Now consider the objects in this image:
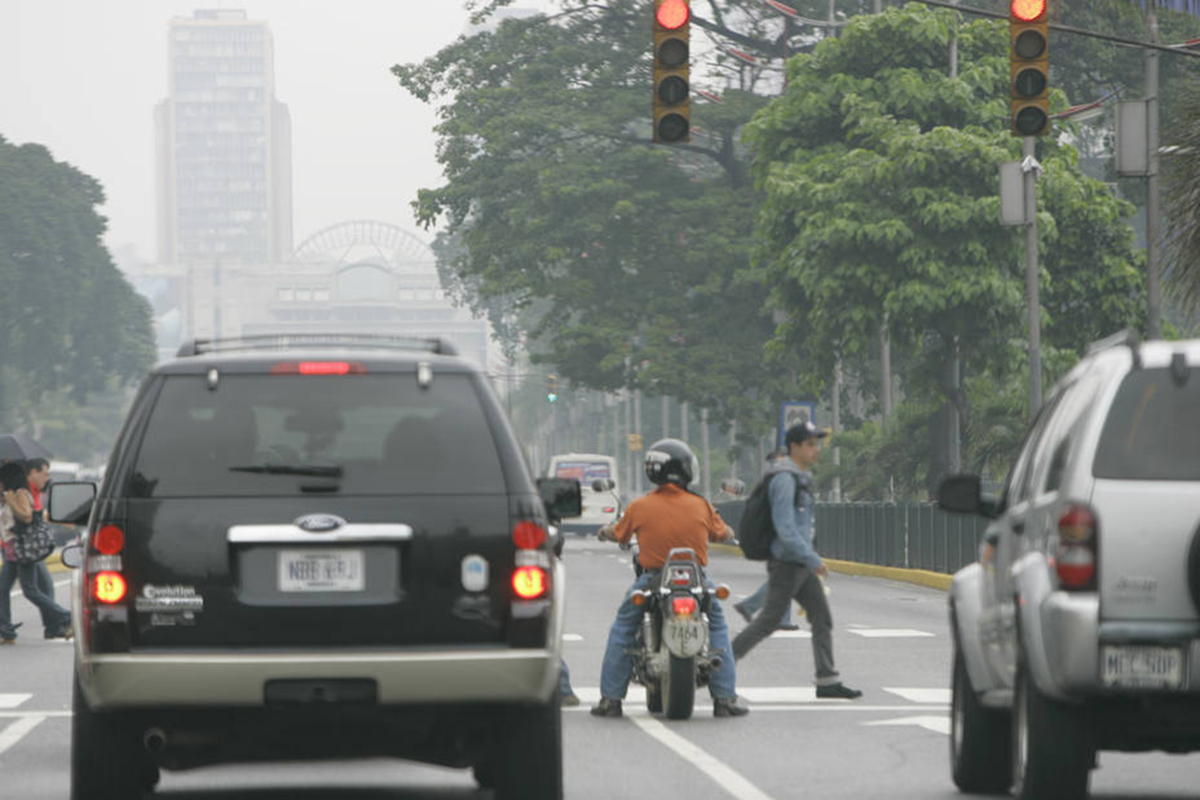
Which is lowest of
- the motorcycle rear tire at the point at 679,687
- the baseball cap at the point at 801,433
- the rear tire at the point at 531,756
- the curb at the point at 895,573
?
the curb at the point at 895,573

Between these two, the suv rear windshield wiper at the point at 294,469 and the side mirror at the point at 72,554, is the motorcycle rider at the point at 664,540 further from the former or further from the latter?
the suv rear windshield wiper at the point at 294,469

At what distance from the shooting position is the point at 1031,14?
17.7 meters

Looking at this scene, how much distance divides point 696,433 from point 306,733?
91.1 m

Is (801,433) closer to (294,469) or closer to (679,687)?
(679,687)

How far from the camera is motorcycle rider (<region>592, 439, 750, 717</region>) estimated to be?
542 inches

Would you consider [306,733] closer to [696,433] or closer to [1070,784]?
[1070,784]

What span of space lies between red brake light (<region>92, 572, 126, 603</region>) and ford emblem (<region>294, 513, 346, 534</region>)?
0.61 meters

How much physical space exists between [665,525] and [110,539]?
5771mm

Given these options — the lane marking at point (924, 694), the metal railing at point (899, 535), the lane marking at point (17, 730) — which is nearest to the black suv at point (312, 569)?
the lane marking at point (17, 730)

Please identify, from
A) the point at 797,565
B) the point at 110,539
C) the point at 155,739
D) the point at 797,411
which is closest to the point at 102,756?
the point at 155,739

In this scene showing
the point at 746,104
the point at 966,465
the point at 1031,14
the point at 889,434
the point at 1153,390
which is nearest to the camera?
the point at 1153,390

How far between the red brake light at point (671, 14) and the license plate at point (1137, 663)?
1095 centimetres

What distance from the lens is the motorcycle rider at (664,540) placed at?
1377 centimetres

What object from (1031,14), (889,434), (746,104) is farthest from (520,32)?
(1031,14)
